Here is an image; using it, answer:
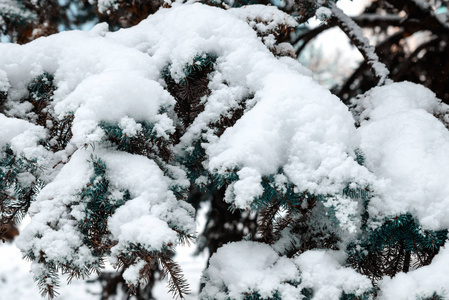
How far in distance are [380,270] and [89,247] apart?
123cm

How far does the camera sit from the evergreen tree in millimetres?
1283

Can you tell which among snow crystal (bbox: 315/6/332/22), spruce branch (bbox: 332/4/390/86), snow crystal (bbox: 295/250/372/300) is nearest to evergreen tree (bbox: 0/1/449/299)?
snow crystal (bbox: 295/250/372/300)

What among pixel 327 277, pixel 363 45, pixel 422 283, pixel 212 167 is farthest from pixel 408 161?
pixel 363 45

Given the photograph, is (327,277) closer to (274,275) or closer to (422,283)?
(274,275)

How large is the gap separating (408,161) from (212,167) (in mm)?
837

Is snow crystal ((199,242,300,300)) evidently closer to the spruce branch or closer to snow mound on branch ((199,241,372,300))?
snow mound on branch ((199,241,372,300))

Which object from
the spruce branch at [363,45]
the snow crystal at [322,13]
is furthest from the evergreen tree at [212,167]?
the spruce branch at [363,45]

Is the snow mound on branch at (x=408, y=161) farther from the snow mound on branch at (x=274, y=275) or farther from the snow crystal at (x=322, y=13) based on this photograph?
the snow crystal at (x=322, y=13)

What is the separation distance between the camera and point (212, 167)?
1.33 metres

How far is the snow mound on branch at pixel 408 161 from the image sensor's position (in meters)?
1.42

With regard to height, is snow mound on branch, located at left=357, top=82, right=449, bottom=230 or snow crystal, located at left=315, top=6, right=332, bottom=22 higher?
snow crystal, located at left=315, top=6, right=332, bottom=22

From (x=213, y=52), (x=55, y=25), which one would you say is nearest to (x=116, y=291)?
(x=55, y=25)

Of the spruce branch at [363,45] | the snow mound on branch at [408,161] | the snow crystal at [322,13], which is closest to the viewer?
the snow mound on branch at [408,161]

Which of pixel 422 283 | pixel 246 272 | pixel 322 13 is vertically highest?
pixel 322 13
